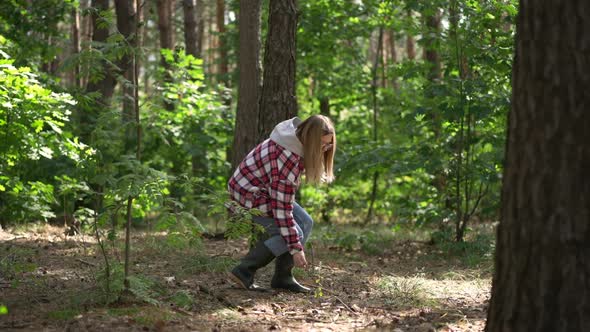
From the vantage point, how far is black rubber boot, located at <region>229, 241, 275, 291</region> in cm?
549

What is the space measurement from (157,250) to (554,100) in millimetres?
5634

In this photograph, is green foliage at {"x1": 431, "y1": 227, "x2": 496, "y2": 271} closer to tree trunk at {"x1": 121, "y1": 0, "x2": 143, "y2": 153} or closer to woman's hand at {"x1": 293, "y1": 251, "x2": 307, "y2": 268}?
woman's hand at {"x1": 293, "y1": 251, "x2": 307, "y2": 268}

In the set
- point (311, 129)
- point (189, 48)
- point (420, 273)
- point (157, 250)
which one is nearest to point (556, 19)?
point (311, 129)

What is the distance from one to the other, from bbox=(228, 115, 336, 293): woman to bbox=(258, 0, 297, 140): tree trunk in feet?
5.21

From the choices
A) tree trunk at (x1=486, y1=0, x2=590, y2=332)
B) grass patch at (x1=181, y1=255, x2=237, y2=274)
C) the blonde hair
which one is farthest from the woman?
A: tree trunk at (x1=486, y1=0, x2=590, y2=332)

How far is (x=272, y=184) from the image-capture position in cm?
511

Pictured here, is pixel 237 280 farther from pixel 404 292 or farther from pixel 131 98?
pixel 131 98

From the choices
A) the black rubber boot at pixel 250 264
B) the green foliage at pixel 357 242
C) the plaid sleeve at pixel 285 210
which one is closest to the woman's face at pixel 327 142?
the plaid sleeve at pixel 285 210

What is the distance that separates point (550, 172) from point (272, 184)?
92.7 inches

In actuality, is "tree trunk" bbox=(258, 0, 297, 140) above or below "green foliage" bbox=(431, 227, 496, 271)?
above

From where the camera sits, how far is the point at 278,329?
4453 mm

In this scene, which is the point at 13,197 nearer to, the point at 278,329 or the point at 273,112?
the point at 273,112

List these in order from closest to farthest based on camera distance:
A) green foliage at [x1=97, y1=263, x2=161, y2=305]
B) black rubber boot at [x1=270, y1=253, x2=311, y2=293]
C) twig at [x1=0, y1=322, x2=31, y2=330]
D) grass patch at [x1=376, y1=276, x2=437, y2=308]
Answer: twig at [x1=0, y1=322, x2=31, y2=330], green foliage at [x1=97, y1=263, x2=161, y2=305], grass patch at [x1=376, y1=276, x2=437, y2=308], black rubber boot at [x1=270, y1=253, x2=311, y2=293]

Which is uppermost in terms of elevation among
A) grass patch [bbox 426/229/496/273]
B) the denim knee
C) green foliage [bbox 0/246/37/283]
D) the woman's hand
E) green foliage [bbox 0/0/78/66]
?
green foliage [bbox 0/0/78/66]
